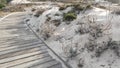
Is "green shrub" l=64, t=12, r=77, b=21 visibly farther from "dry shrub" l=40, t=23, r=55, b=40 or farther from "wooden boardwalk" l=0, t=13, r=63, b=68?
"wooden boardwalk" l=0, t=13, r=63, b=68

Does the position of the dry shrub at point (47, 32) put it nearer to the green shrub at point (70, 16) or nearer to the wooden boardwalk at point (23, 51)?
the wooden boardwalk at point (23, 51)

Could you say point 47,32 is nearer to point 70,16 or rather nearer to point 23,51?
point 70,16

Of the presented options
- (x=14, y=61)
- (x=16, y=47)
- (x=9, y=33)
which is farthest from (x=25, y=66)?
(x=9, y=33)

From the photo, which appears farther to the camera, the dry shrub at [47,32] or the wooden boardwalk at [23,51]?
the dry shrub at [47,32]

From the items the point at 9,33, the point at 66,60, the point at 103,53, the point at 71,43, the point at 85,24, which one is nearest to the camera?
the point at 103,53

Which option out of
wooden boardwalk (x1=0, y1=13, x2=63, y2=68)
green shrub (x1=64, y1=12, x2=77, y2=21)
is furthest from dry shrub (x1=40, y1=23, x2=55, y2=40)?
green shrub (x1=64, y1=12, x2=77, y2=21)

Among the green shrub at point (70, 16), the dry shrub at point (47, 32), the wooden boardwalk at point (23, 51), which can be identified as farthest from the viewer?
the green shrub at point (70, 16)

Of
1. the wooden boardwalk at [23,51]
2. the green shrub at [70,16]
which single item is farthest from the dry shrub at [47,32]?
the green shrub at [70,16]

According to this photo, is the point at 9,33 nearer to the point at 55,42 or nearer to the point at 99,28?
the point at 55,42

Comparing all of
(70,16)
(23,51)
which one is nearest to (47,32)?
(70,16)
